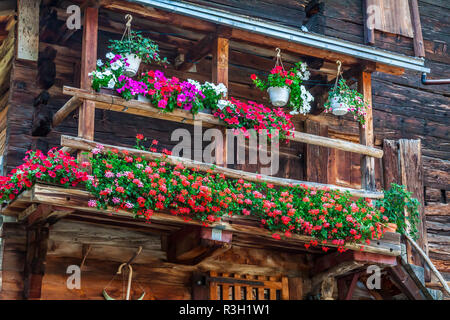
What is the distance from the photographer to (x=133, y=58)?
29.6ft

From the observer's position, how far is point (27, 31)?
9703mm

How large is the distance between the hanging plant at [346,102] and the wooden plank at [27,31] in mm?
3607

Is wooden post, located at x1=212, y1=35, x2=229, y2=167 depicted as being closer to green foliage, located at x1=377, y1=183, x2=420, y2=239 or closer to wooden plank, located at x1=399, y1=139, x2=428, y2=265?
green foliage, located at x1=377, y1=183, x2=420, y2=239

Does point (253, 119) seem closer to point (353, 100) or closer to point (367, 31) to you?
point (353, 100)

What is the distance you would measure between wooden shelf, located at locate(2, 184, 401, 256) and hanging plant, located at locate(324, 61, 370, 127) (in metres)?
1.55

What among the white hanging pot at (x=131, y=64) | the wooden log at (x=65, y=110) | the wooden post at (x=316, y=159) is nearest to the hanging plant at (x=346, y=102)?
the wooden post at (x=316, y=159)

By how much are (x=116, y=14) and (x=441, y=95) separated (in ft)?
19.2

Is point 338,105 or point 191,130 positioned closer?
point 338,105

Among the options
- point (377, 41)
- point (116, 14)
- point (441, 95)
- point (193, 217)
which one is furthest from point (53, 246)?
point (441, 95)

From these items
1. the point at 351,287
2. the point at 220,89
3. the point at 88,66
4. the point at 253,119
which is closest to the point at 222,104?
the point at 220,89

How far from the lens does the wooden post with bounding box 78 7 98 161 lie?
848 cm

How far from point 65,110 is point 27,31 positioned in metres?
1.39

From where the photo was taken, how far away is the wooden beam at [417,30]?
495 inches
